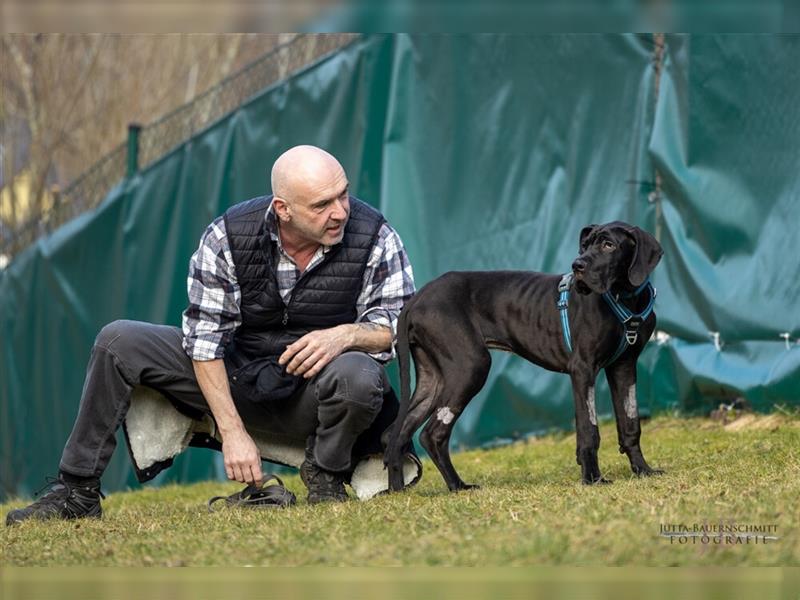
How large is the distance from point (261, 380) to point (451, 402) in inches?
31.2

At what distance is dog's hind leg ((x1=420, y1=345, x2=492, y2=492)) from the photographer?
5281 millimetres

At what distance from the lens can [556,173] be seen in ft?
24.4

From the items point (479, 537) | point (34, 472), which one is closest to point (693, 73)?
point (479, 537)

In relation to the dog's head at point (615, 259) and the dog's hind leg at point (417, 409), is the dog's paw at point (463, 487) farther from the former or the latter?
the dog's head at point (615, 259)

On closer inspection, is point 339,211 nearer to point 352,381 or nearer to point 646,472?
point 352,381

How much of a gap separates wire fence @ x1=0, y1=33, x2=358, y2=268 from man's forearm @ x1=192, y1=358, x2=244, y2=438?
3158 millimetres

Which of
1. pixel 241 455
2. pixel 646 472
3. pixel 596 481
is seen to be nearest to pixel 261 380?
pixel 241 455

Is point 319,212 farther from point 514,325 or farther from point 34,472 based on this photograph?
point 34,472

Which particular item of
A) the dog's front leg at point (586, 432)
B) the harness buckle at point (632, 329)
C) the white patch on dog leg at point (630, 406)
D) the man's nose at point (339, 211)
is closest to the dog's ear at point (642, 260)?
the harness buckle at point (632, 329)

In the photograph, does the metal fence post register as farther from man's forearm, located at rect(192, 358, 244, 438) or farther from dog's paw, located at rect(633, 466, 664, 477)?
dog's paw, located at rect(633, 466, 664, 477)

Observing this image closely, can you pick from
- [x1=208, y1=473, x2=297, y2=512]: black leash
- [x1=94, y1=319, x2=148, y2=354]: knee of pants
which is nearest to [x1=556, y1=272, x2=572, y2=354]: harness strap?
[x1=208, y1=473, x2=297, y2=512]: black leash

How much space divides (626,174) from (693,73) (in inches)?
27.4

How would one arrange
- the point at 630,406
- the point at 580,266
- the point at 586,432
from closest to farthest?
the point at 580,266 < the point at 586,432 < the point at 630,406

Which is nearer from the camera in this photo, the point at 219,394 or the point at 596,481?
the point at 596,481
